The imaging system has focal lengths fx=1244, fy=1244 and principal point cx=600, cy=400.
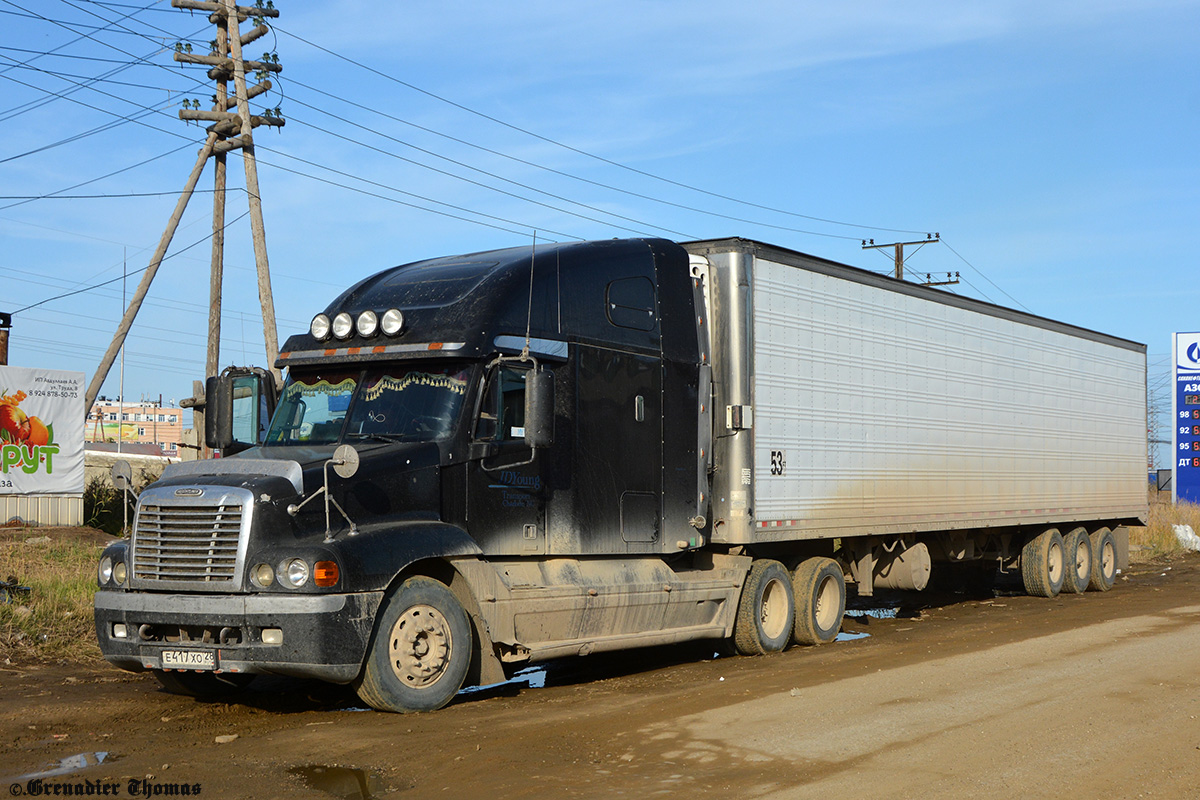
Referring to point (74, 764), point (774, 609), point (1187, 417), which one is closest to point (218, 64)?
point (774, 609)

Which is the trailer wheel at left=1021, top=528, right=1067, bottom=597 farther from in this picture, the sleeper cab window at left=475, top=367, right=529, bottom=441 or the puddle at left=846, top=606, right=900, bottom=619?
the sleeper cab window at left=475, top=367, right=529, bottom=441

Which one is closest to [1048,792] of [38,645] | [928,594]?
[38,645]

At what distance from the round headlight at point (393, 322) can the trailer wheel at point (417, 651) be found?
2068 millimetres

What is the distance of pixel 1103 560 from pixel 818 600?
9533mm

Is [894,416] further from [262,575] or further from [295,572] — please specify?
[262,575]

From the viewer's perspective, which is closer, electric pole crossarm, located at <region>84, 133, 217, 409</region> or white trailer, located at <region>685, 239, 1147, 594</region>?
white trailer, located at <region>685, 239, 1147, 594</region>

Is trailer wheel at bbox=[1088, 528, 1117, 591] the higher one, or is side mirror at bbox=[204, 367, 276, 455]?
side mirror at bbox=[204, 367, 276, 455]

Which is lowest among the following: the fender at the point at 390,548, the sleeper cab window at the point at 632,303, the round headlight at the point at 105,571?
the round headlight at the point at 105,571

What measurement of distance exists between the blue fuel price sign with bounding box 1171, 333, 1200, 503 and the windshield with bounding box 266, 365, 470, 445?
4098 cm

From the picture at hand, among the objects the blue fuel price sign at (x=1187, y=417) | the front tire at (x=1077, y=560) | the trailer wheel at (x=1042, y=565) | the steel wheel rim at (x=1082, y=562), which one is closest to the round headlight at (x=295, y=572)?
the trailer wheel at (x=1042, y=565)

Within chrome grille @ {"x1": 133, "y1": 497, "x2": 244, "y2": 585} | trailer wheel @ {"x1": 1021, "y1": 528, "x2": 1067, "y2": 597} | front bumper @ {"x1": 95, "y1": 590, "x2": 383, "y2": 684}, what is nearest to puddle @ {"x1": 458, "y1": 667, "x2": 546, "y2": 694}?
front bumper @ {"x1": 95, "y1": 590, "x2": 383, "y2": 684}

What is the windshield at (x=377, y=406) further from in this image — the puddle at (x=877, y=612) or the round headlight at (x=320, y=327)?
the puddle at (x=877, y=612)

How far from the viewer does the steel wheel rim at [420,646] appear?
884 centimetres

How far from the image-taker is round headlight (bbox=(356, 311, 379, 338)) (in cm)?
1002
